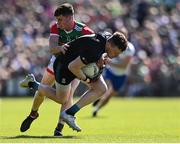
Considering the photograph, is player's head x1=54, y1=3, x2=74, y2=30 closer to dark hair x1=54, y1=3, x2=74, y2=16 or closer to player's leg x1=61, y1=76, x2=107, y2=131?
dark hair x1=54, y1=3, x2=74, y2=16

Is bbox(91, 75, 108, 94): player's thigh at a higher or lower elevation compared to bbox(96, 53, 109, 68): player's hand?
lower

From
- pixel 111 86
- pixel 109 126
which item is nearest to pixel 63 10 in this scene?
pixel 109 126

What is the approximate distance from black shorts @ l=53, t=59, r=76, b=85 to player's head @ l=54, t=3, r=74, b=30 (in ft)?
2.13

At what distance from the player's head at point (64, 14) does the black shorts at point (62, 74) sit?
2.13 feet

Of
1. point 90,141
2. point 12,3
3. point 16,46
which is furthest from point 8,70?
point 90,141

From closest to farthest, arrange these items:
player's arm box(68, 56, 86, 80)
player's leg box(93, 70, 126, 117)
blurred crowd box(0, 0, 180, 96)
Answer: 1. player's arm box(68, 56, 86, 80)
2. player's leg box(93, 70, 126, 117)
3. blurred crowd box(0, 0, 180, 96)

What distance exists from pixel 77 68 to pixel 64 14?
96cm

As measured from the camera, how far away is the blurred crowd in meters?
29.4

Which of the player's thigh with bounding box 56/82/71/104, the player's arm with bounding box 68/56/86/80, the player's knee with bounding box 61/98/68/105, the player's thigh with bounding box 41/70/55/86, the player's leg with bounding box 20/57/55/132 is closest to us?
the player's arm with bounding box 68/56/86/80

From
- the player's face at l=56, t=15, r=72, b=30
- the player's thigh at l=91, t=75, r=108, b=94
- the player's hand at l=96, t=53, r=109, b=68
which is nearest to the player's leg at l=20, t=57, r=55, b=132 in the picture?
the player's face at l=56, t=15, r=72, b=30

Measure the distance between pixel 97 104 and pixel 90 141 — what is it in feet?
29.8

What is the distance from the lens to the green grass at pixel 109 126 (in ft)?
39.5

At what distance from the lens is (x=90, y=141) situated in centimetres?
1138

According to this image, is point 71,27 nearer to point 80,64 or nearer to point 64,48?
point 64,48
